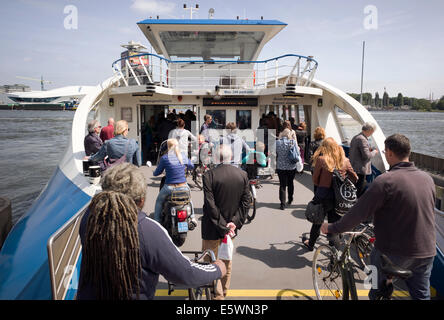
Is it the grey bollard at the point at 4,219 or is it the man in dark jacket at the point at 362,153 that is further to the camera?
the grey bollard at the point at 4,219

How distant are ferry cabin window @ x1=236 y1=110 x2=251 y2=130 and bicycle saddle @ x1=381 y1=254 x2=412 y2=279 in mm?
8725

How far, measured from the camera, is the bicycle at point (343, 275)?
2.26 m

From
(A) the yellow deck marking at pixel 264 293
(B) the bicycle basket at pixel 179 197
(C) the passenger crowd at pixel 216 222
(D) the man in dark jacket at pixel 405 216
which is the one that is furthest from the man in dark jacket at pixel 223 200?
(D) the man in dark jacket at pixel 405 216

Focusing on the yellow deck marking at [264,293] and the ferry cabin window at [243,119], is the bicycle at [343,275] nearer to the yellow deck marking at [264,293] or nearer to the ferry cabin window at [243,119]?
the yellow deck marking at [264,293]

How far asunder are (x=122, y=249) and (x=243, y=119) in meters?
9.62

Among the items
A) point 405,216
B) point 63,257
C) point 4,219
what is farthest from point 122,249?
point 4,219

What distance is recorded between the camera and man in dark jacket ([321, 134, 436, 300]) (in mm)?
2213

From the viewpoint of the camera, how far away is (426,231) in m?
2.25

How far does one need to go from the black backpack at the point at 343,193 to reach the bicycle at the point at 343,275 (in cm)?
69

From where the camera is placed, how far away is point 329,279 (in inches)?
130

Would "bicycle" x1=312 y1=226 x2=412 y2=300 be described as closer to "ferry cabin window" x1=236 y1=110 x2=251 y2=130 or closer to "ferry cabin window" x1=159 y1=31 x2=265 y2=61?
"ferry cabin window" x1=236 y1=110 x2=251 y2=130
